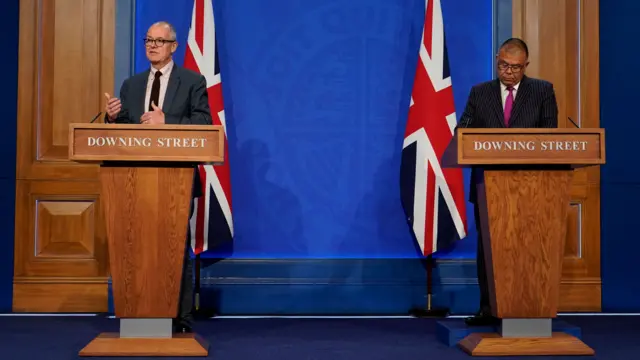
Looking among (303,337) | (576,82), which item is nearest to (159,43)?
(303,337)

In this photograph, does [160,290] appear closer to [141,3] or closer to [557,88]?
[141,3]

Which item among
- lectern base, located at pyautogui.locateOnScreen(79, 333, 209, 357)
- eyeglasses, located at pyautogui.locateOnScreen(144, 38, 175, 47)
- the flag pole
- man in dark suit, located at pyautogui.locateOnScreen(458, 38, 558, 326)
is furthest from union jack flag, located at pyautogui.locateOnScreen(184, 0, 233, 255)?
man in dark suit, located at pyautogui.locateOnScreen(458, 38, 558, 326)

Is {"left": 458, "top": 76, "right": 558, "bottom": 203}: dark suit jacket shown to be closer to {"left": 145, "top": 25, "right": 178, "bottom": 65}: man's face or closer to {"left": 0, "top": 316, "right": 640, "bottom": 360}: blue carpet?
{"left": 0, "top": 316, "right": 640, "bottom": 360}: blue carpet

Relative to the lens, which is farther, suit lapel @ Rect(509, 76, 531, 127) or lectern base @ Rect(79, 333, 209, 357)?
suit lapel @ Rect(509, 76, 531, 127)

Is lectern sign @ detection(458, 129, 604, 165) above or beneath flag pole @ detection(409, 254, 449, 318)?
above

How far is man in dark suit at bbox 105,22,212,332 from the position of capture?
3.78 metres

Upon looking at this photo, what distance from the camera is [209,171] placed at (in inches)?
180

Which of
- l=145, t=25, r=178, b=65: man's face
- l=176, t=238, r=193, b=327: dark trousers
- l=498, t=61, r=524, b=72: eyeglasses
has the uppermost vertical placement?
l=145, t=25, r=178, b=65: man's face

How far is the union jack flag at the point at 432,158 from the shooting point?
4.63m

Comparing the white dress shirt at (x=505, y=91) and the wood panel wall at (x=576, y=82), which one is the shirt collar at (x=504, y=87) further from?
the wood panel wall at (x=576, y=82)

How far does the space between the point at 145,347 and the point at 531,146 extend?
198 centimetres

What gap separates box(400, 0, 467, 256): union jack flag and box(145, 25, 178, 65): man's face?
5.56ft

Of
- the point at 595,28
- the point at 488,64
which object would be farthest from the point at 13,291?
the point at 595,28

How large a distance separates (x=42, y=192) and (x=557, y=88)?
354 cm
